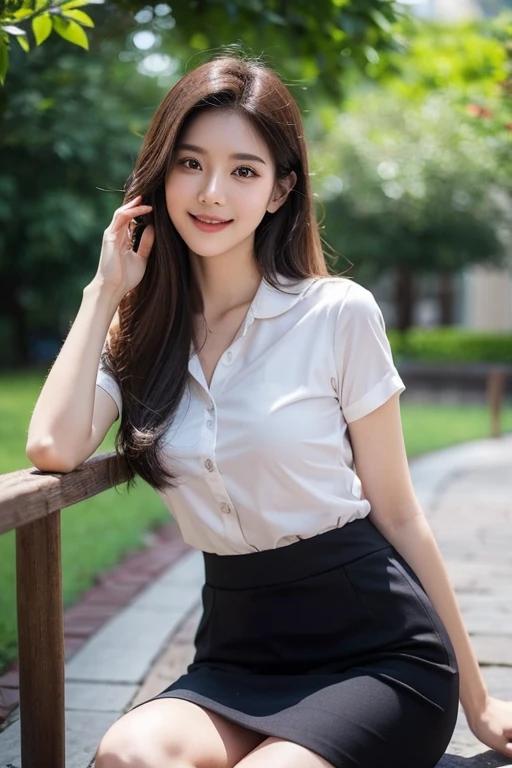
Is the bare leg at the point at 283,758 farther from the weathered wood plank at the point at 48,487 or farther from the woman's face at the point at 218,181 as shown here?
the woman's face at the point at 218,181

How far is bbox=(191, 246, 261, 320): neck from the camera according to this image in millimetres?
2584

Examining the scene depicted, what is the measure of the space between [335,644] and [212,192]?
1094 millimetres

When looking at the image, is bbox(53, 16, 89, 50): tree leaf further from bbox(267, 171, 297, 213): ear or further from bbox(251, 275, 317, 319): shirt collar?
bbox(251, 275, 317, 319): shirt collar

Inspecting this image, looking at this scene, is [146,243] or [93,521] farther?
[93,521]

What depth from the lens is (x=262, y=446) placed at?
223 centimetres

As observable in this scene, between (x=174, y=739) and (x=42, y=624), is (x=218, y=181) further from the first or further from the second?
(x=174, y=739)

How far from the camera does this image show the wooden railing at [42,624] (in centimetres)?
207

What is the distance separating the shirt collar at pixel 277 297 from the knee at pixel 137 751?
1012 millimetres

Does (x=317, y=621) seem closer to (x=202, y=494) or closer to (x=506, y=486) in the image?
(x=202, y=494)

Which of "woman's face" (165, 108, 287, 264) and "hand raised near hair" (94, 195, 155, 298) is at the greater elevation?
"woman's face" (165, 108, 287, 264)

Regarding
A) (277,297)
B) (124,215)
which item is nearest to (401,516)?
(277,297)

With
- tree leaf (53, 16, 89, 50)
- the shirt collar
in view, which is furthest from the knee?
tree leaf (53, 16, 89, 50)

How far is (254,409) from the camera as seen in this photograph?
2273 mm

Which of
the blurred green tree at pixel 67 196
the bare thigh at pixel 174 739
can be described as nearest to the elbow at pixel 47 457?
the bare thigh at pixel 174 739
